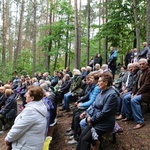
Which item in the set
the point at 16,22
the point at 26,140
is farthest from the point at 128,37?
the point at 16,22

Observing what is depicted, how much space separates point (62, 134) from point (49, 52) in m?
13.9

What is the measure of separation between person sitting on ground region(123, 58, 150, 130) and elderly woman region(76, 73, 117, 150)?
1555mm

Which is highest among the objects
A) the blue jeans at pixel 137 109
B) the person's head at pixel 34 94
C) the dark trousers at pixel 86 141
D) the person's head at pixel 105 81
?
the person's head at pixel 105 81

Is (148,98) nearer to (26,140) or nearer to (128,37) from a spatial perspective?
(26,140)

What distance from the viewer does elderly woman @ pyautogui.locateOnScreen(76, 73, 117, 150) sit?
147 inches

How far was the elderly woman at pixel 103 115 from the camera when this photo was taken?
374 cm

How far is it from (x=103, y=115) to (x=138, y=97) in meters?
1.88

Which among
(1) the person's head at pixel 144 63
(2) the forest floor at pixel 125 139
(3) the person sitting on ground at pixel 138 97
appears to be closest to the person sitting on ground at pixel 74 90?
(2) the forest floor at pixel 125 139

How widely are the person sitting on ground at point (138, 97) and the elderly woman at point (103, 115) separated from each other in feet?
5.10

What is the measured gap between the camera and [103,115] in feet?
12.2

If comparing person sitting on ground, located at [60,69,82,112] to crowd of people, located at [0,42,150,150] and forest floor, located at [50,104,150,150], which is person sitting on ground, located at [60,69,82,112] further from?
forest floor, located at [50,104,150,150]

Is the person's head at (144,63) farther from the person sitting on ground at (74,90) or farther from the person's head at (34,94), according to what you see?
the person's head at (34,94)

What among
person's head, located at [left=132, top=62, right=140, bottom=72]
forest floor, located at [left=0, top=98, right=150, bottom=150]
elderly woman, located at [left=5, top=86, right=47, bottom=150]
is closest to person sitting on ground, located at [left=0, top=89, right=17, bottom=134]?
forest floor, located at [left=0, top=98, right=150, bottom=150]

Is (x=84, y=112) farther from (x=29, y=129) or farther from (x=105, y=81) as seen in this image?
(x=29, y=129)
